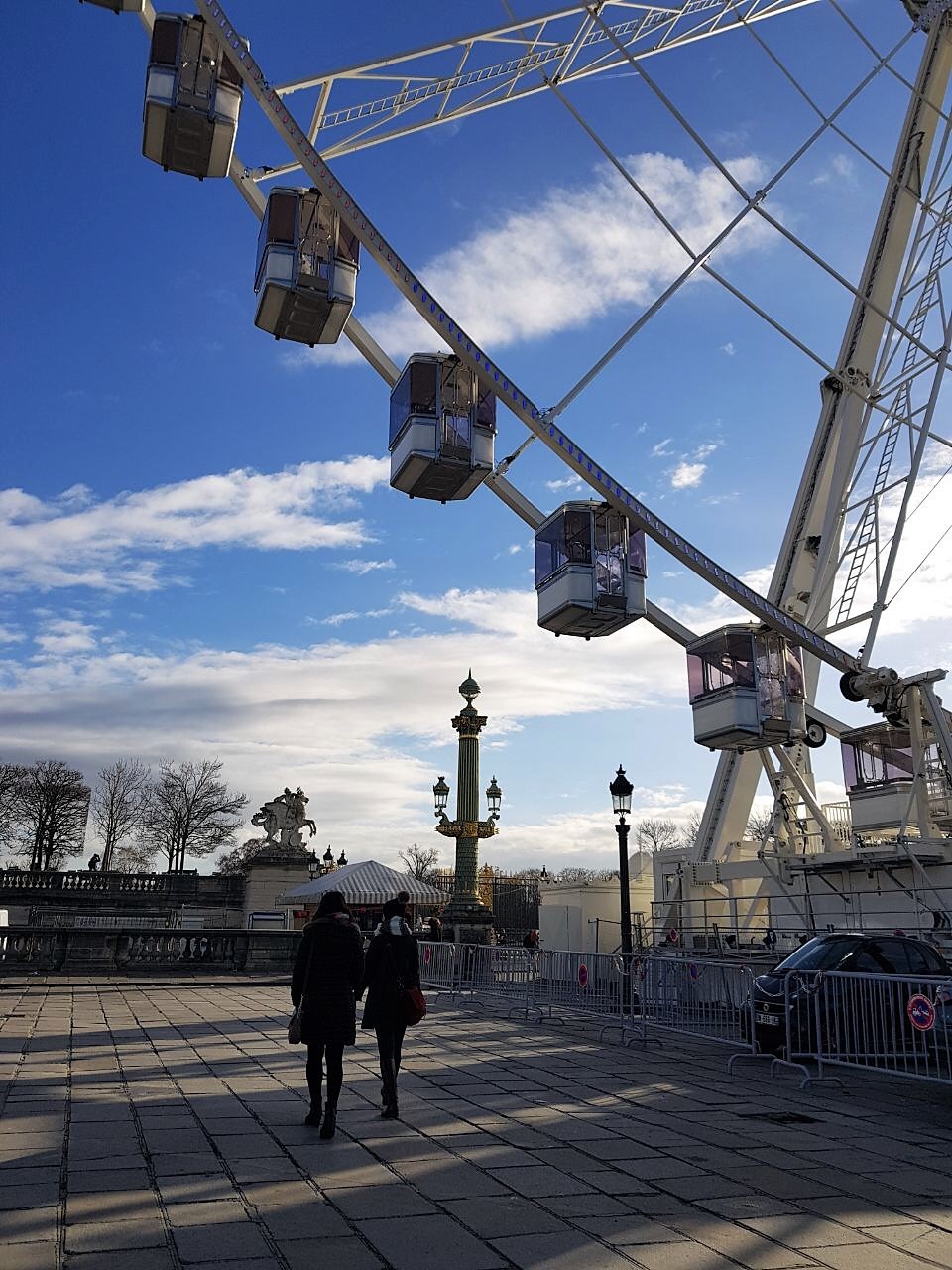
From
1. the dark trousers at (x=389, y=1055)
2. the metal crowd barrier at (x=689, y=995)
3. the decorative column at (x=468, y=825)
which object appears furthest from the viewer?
the decorative column at (x=468, y=825)

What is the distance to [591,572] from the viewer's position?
63.7 ft

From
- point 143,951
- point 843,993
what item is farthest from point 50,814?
point 843,993

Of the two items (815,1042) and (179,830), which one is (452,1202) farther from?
(179,830)

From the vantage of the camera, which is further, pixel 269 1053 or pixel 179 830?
pixel 179 830

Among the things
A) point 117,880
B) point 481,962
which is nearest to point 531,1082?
point 481,962

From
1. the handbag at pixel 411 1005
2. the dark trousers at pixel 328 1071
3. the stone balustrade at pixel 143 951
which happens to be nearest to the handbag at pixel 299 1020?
the dark trousers at pixel 328 1071

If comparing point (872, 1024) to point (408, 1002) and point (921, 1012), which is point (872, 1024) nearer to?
point (921, 1012)

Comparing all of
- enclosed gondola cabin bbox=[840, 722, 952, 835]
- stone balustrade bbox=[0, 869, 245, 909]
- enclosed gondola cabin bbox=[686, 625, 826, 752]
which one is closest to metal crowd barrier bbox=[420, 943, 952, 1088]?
enclosed gondola cabin bbox=[686, 625, 826, 752]

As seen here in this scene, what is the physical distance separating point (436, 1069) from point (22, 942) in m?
15.6

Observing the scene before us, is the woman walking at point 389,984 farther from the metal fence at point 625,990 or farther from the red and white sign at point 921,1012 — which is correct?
the metal fence at point 625,990

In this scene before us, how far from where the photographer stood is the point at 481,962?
20344 millimetres

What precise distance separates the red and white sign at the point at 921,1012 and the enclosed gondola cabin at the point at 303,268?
12770 millimetres

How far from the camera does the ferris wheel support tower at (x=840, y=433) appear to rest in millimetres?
26578

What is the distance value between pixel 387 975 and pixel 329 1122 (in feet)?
3.50
